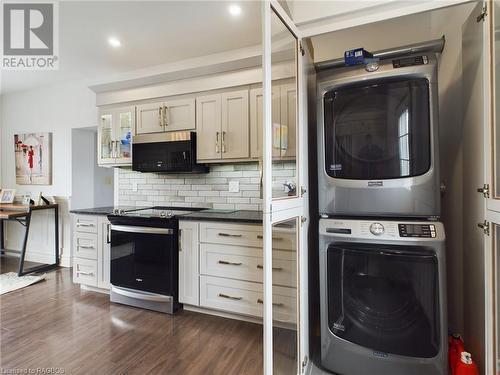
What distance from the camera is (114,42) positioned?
9.18 feet

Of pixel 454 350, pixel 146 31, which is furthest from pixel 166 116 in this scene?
pixel 454 350

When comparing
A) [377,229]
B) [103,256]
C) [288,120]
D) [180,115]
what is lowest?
[103,256]

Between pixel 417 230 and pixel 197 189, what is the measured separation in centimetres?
239

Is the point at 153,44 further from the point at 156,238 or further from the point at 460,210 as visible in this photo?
the point at 460,210

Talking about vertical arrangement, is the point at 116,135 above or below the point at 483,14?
below

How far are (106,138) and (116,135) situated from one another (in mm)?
201

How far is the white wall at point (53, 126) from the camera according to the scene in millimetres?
3963

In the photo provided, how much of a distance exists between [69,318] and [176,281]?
103 centimetres

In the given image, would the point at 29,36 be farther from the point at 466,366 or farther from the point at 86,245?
the point at 466,366

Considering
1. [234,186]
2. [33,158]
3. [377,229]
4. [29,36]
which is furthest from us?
[33,158]

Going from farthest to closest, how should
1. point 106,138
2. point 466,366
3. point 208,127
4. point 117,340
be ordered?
point 106,138
point 208,127
point 117,340
point 466,366

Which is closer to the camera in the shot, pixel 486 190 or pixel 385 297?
pixel 486 190

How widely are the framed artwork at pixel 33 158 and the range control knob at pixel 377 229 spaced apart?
4691mm

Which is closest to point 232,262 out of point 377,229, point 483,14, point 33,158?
point 377,229
